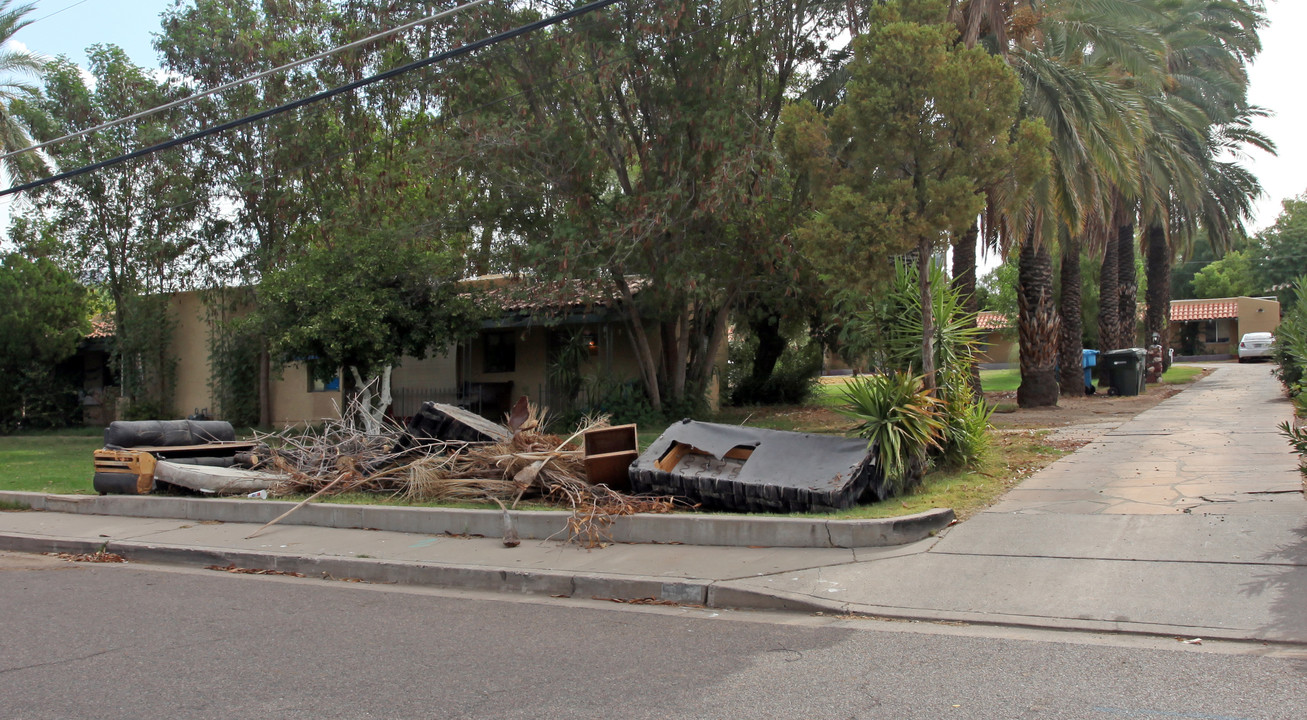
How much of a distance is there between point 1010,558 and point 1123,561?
31.9 inches

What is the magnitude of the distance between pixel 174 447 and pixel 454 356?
11118mm

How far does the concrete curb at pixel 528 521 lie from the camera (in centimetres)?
834

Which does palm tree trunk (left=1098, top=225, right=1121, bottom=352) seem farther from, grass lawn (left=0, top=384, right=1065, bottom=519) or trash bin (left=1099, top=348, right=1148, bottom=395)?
grass lawn (left=0, top=384, right=1065, bottom=519)

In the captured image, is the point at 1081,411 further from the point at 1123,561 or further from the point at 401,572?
the point at 401,572

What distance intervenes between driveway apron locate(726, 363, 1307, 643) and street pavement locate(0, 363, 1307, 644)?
0.02 metres

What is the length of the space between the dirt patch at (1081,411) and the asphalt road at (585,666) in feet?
33.0

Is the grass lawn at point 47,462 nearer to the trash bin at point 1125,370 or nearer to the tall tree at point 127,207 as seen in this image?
the tall tree at point 127,207

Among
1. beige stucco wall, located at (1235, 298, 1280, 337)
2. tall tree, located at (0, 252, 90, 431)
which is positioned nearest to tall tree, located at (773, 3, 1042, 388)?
tall tree, located at (0, 252, 90, 431)

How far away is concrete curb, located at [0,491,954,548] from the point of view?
8344 millimetres

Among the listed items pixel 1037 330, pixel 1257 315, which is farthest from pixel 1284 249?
pixel 1037 330

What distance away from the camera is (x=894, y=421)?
31.6 feet

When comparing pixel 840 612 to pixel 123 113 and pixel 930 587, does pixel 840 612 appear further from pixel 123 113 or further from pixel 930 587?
pixel 123 113

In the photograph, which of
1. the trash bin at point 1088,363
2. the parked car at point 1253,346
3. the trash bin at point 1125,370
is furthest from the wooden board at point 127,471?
the parked car at point 1253,346

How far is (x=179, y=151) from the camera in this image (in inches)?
934
